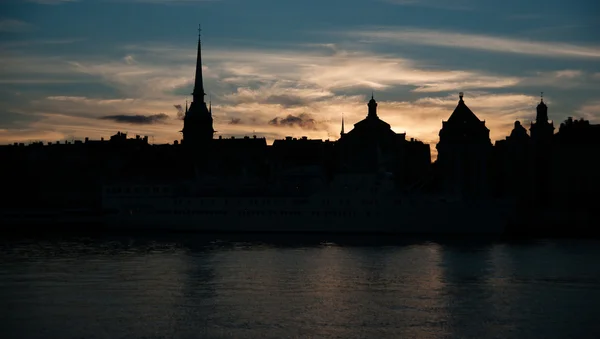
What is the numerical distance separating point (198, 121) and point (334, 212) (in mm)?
48129

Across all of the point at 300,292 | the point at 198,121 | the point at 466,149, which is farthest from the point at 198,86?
the point at 300,292

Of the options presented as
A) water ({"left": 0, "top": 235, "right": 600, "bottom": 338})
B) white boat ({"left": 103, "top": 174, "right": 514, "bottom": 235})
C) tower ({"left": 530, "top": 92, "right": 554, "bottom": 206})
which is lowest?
water ({"left": 0, "top": 235, "right": 600, "bottom": 338})

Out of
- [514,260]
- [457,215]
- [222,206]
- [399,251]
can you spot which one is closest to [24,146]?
[222,206]

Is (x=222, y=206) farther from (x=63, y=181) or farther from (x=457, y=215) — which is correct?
(x=63, y=181)

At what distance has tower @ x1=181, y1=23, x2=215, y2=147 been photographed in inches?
5015

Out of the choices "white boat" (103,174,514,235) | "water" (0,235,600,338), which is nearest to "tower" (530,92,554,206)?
"white boat" (103,174,514,235)

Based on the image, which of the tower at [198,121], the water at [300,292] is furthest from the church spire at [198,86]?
the water at [300,292]

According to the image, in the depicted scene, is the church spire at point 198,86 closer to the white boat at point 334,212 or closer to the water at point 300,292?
the white boat at point 334,212

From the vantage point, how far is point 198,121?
127 meters

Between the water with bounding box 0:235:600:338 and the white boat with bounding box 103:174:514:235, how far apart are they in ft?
44.1

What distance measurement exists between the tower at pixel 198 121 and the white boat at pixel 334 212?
3567 centimetres

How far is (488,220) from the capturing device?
80.7 meters

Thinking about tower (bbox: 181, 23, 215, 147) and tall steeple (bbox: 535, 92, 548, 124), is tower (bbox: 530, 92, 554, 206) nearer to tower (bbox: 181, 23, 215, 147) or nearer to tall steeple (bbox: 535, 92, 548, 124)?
tall steeple (bbox: 535, 92, 548, 124)

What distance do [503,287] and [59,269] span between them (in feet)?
77.7
